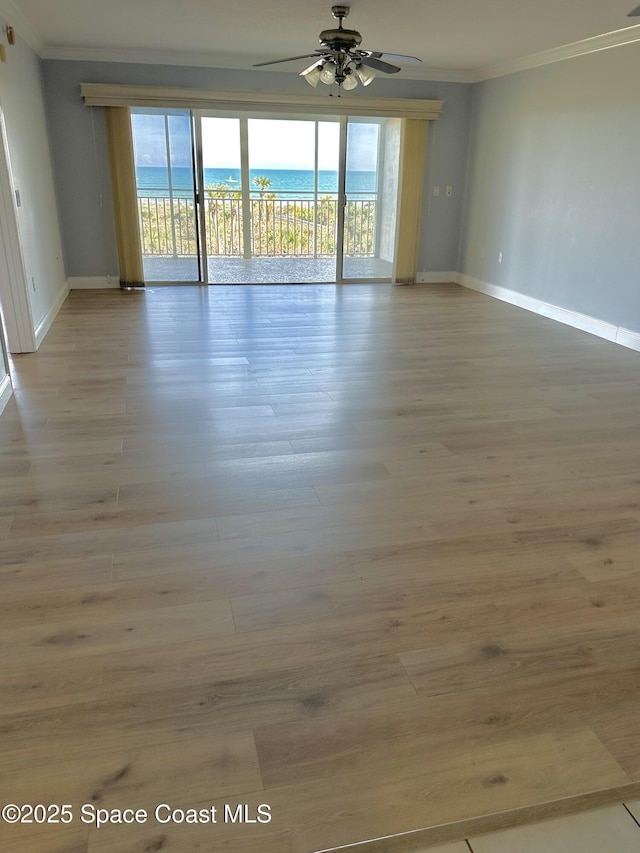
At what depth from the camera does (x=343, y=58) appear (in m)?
4.39

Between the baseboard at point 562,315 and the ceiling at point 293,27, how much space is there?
2.22 metres

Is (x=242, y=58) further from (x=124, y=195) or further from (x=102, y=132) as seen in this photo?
(x=124, y=195)

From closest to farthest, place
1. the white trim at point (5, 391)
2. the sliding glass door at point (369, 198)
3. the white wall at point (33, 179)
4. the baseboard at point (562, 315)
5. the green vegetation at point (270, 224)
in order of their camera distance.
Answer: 1. the white trim at point (5, 391)
2. the white wall at point (33, 179)
3. the baseboard at point (562, 315)
4. the sliding glass door at point (369, 198)
5. the green vegetation at point (270, 224)

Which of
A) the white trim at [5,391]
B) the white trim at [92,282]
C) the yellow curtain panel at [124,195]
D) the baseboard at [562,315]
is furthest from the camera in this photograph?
the white trim at [92,282]

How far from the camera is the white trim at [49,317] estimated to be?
194 inches

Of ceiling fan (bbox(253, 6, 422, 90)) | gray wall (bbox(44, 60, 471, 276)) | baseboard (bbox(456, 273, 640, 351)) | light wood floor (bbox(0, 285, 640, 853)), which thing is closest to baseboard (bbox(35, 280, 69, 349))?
gray wall (bbox(44, 60, 471, 276))

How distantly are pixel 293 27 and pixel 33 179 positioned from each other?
8.43ft

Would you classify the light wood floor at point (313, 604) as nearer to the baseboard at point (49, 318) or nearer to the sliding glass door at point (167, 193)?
the baseboard at point (49, 318)

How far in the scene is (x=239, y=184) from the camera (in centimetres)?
985

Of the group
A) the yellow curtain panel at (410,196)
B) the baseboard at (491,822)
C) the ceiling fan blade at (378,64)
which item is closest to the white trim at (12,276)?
the ceiling fan blade at (378,64)

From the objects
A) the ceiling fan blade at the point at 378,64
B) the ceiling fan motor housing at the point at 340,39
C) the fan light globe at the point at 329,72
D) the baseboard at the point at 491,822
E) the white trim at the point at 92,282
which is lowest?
the baseboard at the point at 491,822

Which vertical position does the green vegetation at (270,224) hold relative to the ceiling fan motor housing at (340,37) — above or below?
below

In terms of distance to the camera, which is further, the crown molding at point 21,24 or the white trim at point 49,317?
the white trim at point 49,317

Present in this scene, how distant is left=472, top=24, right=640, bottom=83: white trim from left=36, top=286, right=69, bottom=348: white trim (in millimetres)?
5160
